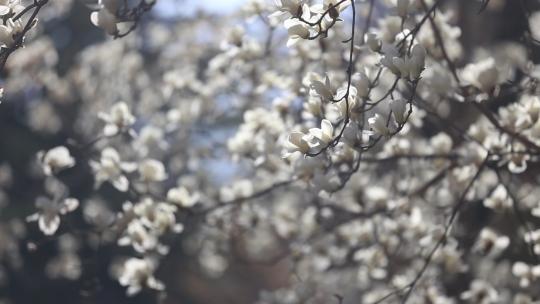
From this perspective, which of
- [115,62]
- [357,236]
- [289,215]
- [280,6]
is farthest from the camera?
[115,62]

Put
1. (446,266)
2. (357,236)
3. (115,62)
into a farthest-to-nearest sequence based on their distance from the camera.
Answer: (115,62) < (357,236) < (446,266)

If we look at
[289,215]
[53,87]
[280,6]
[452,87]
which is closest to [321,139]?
[280,6]

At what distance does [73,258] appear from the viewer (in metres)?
3.70

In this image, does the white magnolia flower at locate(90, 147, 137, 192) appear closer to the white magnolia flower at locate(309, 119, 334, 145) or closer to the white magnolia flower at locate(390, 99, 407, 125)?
the white magnolia flower at locate(309, 119, 334, 145)

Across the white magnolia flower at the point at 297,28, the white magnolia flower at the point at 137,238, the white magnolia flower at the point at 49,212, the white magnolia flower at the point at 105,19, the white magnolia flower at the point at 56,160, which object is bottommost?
the white magnolia flower at the point at 297,28

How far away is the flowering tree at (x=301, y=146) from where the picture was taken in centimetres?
163

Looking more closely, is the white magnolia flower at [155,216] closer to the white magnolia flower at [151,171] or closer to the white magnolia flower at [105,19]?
the white magnolia flower at [151,171]

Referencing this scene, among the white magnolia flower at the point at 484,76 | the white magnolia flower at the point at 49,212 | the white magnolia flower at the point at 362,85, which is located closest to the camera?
the white magnolia flower at the point at 362,85

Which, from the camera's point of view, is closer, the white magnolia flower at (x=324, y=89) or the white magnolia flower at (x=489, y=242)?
the white magnolia flower at (x=324, y=89)

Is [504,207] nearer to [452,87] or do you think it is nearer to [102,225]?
[452,87]

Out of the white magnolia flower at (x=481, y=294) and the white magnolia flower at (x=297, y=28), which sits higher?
the white magnolia flower at (x=297, y=28)

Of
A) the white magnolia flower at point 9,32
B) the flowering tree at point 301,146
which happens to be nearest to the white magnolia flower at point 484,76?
the flowering tree at point 301,146

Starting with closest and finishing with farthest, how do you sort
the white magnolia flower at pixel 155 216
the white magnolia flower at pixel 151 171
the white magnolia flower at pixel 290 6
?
1. the white magnolia flower at pixel 290 6
2. the white magnolia flower at pixel 155 216
3. the white magnolia flower at pixel 151 171

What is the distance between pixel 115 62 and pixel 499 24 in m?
1.99
